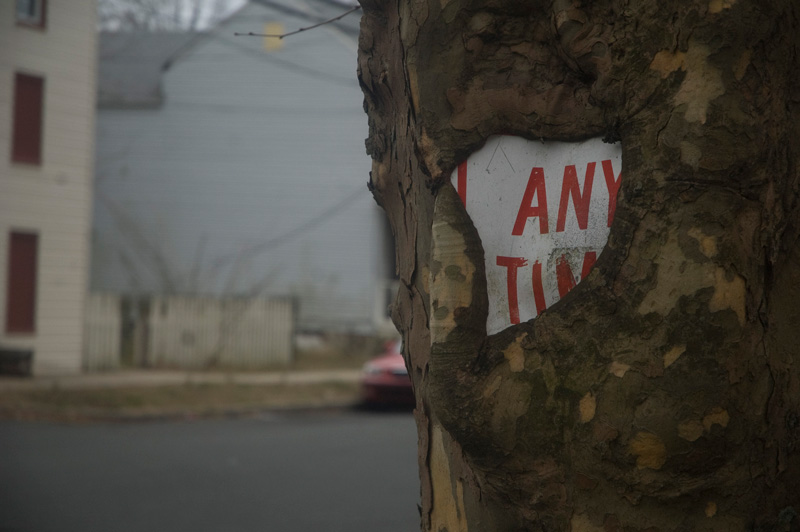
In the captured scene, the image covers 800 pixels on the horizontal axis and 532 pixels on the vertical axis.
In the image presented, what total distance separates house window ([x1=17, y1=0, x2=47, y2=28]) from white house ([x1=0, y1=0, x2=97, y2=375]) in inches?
0.7

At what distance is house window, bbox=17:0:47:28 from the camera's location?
52.9 feet

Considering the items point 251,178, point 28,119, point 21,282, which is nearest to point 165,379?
point 21,282

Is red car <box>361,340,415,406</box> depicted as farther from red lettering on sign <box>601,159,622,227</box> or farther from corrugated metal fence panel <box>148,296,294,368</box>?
red lettering on sign <box>601,159,622,227</box>

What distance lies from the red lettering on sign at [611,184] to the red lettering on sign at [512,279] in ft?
0.76

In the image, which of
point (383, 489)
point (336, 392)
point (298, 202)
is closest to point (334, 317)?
point (298, 202)

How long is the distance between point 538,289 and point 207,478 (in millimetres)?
7106

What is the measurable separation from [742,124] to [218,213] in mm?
22118

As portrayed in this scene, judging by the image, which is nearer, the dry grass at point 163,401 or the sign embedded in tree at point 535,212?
the sign embedded in tree at point 535,212

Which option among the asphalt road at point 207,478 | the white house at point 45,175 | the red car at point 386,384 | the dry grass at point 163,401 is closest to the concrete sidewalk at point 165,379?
the dry grass at point 163,401

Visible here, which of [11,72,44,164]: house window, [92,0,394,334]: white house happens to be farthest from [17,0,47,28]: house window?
[92,0,394,334]: white house

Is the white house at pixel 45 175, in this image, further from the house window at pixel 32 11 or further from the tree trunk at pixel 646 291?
the tree trunk at pixel 646 291

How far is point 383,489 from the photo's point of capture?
8.20m

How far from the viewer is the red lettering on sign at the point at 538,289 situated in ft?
6.37

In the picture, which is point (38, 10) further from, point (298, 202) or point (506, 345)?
point (506, 345)
